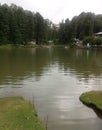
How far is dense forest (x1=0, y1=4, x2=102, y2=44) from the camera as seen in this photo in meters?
109

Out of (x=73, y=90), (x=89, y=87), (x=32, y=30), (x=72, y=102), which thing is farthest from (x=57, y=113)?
(x=32, y=30)

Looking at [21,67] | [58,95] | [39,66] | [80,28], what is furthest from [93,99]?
[80,28]

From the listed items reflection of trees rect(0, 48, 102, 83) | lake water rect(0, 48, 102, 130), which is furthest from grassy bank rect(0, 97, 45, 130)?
reflection of trees rect(0, 48, 102, 83)

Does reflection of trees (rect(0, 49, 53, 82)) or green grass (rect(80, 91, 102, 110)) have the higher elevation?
green grass (rect(80, 91, 102, 110))

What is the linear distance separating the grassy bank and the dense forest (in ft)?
293

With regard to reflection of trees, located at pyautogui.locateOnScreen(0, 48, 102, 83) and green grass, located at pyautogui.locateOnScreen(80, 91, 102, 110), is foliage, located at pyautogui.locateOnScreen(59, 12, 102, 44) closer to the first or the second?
reflection of trees, located at pyautogui.locateOnScreen(0, 48, 102, 83)

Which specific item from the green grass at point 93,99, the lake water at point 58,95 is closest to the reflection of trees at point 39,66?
the lake water at point 58,95

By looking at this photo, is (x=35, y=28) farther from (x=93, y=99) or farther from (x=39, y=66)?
(x=93, y=99)

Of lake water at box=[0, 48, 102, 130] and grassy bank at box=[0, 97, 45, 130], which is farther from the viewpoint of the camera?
lake water at box=[0, 48, 102, 130]

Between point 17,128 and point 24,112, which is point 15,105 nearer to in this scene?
point 24,112

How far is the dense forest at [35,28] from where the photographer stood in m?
109

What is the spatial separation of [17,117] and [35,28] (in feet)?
384

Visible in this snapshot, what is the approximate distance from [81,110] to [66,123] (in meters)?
2.32

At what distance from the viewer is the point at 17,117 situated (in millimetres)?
12086
